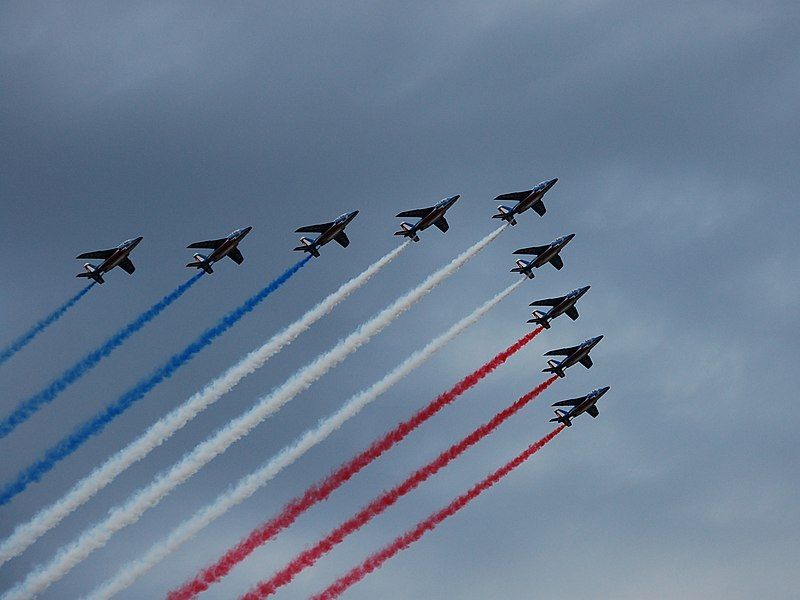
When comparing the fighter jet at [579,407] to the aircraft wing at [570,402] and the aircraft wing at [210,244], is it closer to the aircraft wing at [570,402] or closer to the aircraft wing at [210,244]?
the aircraft wing at [570,402]

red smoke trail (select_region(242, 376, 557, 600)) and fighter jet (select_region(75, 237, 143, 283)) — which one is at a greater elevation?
fighter jet (select_region(75, 237, 143, 283))

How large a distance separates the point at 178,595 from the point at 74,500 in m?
10.3

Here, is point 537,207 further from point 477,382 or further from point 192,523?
point 192,523

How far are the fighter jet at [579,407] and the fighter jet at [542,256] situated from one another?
39.2ft

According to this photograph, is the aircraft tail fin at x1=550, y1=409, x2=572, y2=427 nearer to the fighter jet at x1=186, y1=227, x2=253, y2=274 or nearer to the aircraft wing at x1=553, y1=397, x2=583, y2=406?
the aircraft wing at x1=553, y1=397, x2=583, y2=406

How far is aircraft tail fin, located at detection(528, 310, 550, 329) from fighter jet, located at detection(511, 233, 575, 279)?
122 inches

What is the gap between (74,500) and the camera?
110 meters

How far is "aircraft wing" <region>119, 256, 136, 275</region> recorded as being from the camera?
129 m

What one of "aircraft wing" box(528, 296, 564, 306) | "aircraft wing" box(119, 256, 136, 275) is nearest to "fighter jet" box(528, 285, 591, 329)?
"aircraft wing" box(528, 296, 564, 306)

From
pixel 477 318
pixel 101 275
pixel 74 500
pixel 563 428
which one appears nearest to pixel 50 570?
pixel 74 500

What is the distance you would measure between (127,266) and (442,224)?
85.9 ft

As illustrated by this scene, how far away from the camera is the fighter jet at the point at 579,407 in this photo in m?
134

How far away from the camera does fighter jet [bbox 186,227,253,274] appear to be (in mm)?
127688

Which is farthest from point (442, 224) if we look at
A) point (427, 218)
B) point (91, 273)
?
point (91, 273)
